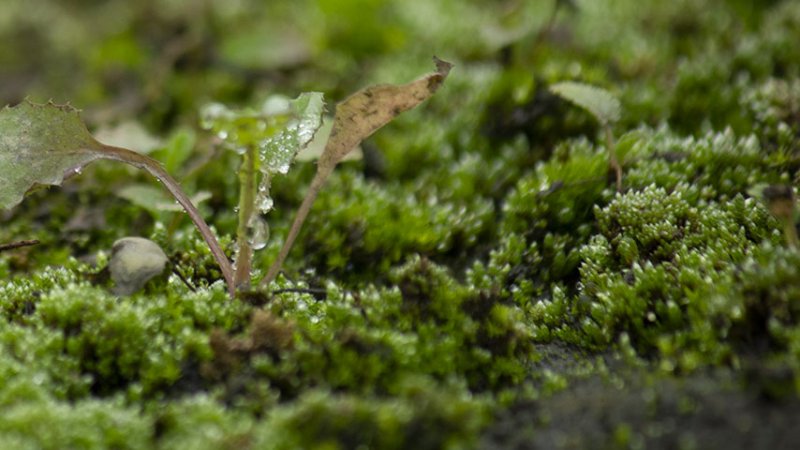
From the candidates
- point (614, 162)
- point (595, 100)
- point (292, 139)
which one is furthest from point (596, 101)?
point (292, 139)

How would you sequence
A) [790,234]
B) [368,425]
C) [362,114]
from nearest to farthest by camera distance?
[368,425], [790,234], [362,114]

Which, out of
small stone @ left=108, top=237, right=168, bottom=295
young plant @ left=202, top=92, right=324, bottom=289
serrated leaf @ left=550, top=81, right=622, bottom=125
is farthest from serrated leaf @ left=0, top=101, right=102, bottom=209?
serrated leaf @ left=550, top=81, right=622, bottom=125

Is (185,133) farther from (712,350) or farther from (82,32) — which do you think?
(82,32)

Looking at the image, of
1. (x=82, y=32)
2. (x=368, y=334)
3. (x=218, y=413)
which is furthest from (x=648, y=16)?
(x=82, y=32)

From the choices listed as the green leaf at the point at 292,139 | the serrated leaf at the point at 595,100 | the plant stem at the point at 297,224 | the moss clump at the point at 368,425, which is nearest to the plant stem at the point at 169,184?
the plant stem at the point at 297,224

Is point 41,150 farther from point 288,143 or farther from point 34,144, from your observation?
point 288,143

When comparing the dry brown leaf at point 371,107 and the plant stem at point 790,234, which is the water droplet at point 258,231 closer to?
the dry brown leaf at point 371,107

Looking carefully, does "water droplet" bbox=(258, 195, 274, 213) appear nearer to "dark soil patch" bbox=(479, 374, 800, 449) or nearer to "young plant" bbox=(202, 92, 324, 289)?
"young plant" bbox=(202, 92, 324, 289)
